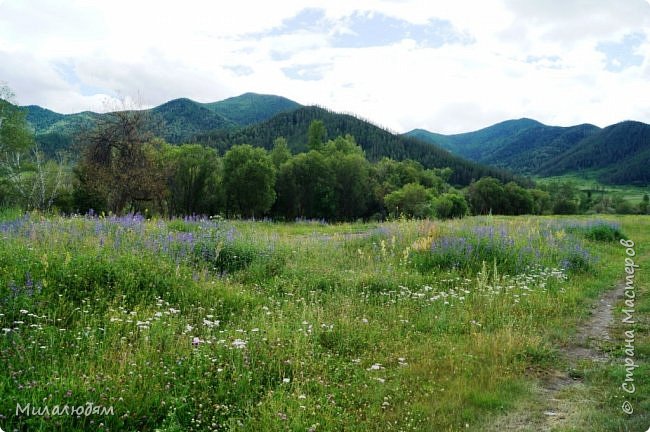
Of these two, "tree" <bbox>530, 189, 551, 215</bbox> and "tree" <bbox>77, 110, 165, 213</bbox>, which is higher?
"tree" <bbox>77, 110, 165, 213</bbox>

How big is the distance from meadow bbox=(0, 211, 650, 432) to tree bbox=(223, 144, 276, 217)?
45.7 metres

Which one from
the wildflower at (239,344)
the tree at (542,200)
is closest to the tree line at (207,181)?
the tree at (542,200)

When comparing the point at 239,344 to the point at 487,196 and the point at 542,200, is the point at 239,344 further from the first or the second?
the point at 542,200

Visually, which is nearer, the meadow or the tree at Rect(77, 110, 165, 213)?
the meadow

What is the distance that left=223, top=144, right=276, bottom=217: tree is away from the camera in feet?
185

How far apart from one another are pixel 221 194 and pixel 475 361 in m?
53.5

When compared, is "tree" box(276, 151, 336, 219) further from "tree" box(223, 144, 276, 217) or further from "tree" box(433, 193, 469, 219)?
"tree" box(433, 193, 469, 219)

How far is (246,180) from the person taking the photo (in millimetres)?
56438

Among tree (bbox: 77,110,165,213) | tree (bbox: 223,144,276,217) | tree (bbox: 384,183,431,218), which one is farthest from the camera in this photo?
tree (bbox: 384,183,431,218)

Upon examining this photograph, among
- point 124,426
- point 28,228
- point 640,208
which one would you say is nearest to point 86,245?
point 28,228

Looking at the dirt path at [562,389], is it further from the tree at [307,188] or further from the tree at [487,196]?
the tree at [487,196]

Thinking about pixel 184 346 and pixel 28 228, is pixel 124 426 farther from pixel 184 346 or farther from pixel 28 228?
pixel 28 228

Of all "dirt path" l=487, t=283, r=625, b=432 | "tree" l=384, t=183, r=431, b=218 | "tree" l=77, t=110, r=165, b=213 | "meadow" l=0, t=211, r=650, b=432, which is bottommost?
"dirt path" l=487, t=283, r=625, b=432

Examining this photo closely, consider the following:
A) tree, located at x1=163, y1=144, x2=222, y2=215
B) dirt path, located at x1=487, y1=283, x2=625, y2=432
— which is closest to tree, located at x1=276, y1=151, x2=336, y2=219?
tree, located at x1=163, y1=144, x2=222, y2=215
